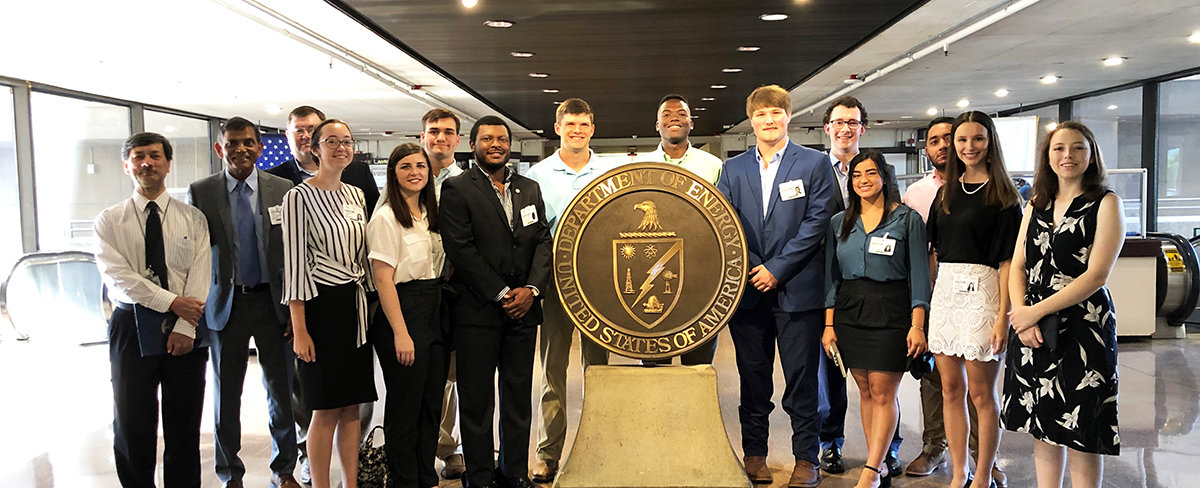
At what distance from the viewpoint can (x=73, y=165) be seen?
12.2 metres

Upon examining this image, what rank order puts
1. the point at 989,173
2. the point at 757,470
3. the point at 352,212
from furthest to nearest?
the point at 757,470
the point at 989,173
the point at 352,212

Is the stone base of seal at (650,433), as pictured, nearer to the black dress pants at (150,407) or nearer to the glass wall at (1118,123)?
the black dress pants at (150,407)

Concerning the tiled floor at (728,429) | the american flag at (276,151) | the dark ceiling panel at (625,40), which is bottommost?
the tiled floor at (728,429)

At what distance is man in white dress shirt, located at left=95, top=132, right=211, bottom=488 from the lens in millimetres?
3014

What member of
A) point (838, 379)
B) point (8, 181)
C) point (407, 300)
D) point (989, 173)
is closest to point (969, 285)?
point (989, 173)

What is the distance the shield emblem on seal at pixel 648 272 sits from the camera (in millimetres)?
2770

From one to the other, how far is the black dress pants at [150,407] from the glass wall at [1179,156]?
42.6 ft

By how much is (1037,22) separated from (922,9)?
148 cm

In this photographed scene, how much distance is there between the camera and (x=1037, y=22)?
314 inches

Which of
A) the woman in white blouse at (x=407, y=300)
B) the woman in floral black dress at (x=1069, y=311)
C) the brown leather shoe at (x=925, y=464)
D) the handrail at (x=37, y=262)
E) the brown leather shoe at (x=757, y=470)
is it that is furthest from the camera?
the handrail at (x=37, y=262)

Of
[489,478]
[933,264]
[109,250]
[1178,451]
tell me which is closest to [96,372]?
[109,250]

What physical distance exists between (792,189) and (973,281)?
81 cm

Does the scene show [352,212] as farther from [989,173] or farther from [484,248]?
[989,173]

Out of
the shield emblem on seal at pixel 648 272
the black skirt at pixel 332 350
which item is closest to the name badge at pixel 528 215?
the shield emblem on seal at pixel 648 272
